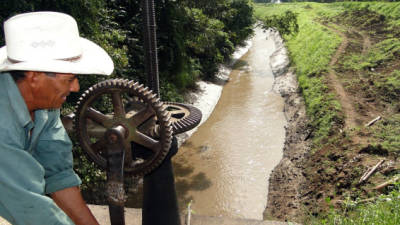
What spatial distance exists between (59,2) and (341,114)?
9.25 m

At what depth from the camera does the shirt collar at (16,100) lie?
173cm

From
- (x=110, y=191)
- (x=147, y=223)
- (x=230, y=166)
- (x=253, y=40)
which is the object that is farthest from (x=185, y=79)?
(x=253, y=40)

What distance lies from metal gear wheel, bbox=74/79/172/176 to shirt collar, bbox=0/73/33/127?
1037 millimetres

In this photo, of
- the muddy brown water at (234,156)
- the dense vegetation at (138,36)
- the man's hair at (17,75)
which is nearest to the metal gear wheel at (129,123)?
the man's hair at (17,75)

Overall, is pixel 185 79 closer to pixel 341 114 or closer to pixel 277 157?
pixel 277 157

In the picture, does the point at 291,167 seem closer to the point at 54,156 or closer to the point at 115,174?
the point at 115,174

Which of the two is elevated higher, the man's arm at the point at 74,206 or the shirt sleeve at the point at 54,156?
the shirt sleeve at the point at 54,156

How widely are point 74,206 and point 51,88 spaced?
79 cm

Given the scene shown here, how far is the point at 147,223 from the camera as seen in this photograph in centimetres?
372

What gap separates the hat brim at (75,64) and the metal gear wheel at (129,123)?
71 cm

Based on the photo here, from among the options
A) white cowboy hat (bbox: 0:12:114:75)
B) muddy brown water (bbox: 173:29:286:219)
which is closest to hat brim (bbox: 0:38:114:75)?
white cowboy hat (bbox: 0:12:114:75)

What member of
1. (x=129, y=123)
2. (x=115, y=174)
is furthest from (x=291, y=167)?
(x=115, y=174)

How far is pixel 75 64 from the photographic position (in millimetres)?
1862

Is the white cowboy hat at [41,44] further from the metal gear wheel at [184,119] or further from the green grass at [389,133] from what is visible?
the green grass at [389,133]
